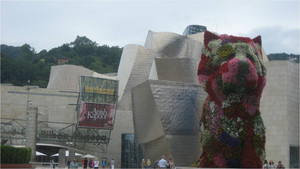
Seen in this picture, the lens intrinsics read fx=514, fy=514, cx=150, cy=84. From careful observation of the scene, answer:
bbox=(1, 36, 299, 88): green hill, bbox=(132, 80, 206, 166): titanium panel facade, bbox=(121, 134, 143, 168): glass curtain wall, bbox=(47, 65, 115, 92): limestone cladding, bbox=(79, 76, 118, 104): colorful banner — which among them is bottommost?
bbox=(121, 134, 143, 168): glass curtain wall

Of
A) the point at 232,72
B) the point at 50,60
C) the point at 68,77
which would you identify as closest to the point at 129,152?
the point at 68,77

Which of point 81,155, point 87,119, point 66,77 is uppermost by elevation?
point 66,77

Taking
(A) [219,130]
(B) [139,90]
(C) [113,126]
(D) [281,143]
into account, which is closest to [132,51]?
(C) [113,126]

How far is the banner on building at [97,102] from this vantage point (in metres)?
52.9

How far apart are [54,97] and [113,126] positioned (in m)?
12.8

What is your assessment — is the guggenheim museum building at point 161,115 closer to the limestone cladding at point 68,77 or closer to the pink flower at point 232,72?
the limestone cladding at point 68,77

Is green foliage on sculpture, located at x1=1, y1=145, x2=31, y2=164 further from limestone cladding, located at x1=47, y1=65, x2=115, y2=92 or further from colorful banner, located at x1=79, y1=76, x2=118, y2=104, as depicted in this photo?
limestone cladding, located at x1=47, y1=65, x2=115, y2=92

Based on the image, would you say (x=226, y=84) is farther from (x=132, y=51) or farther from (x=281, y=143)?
(x=132, y=51)

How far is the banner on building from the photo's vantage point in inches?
2083

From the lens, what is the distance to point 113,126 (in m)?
55.5

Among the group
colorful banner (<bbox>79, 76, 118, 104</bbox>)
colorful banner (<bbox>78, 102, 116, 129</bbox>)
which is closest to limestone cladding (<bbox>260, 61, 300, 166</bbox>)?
colorful banner (<bbox>79, 76, 118, 104</bbox>)

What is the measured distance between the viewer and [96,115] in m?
53.4

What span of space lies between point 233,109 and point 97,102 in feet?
93.7

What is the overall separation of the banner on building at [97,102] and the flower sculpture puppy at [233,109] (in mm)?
26964
